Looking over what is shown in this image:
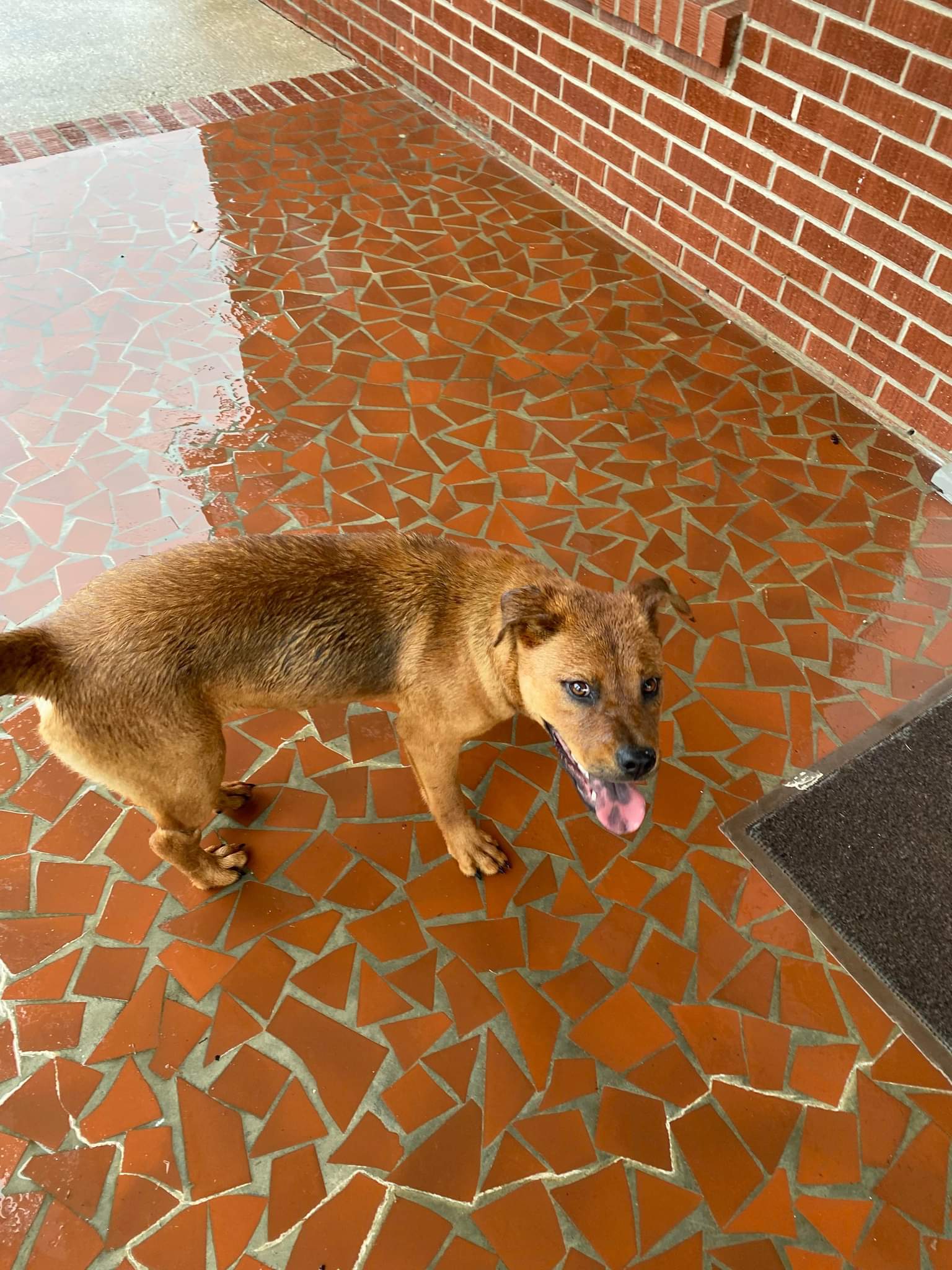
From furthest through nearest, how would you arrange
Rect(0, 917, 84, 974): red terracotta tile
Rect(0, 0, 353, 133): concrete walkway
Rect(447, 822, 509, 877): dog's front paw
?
Rect(0, 0, 353, 133): concrete walkway → Rect(447, 822, 509, 877): dog's front paw → Rect(0, 917, 84, 974): red terracotta tile

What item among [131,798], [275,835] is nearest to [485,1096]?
[275,835]

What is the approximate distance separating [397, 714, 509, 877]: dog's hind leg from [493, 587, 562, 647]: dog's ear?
0.54 meters

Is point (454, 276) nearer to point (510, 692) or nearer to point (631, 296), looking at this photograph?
point (631, 296)

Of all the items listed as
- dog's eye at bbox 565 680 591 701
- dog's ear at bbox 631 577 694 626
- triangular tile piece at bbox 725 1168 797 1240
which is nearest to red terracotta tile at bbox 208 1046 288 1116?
triangular tile piece at bbox 725 1168 797 1240

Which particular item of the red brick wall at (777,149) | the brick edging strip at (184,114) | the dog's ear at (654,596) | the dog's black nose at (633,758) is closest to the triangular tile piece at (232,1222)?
the dog's black nose at (633,758)

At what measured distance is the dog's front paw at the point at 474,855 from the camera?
3300 millimetres

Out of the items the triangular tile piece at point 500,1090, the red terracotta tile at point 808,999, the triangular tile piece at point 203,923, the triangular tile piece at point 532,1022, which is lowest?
the triangular tile piece at point 203,923

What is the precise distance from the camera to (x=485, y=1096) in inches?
110

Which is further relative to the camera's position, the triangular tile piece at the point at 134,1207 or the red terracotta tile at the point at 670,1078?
the red terracotta tile at the point at 670,1078

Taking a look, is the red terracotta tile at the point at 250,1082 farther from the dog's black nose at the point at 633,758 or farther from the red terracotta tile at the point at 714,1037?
the dog's black nose at the point at 633,758

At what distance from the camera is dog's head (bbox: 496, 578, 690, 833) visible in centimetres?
256

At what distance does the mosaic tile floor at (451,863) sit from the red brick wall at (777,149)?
0.37 m

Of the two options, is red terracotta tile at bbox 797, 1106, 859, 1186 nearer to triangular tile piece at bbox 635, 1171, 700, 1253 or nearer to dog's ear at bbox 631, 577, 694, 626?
triangular tile piece at bbox 635, 1171, 700, 1253

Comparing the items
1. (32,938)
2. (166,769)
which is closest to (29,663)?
(166,769)
